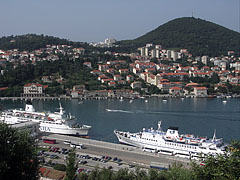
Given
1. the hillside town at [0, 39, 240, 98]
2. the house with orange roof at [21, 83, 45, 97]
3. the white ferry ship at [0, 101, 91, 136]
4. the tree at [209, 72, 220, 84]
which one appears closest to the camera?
the white ferry ship at [0, 101, 91, 136]

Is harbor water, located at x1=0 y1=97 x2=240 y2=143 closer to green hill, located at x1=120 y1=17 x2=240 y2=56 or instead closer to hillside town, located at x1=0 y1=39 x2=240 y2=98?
hillside town, located at x1=0 y1=39 x2=240 y2=98

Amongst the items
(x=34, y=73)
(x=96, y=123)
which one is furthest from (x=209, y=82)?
(x=96, y=123)

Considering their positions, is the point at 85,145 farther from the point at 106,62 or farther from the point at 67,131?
the point at 106,62

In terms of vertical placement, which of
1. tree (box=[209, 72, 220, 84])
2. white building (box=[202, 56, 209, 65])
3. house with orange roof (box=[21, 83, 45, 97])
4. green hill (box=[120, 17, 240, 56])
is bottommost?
house with orange roof (box=[21, 83, 45, 97])

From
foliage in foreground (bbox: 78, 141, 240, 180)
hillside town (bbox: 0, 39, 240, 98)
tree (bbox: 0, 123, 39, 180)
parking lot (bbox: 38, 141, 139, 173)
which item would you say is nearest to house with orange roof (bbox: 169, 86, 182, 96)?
hillside town (bbox: 0, 39, 240, 98)

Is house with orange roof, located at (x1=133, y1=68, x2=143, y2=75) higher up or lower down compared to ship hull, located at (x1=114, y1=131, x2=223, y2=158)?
higher up

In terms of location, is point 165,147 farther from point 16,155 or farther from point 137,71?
point 137,71
